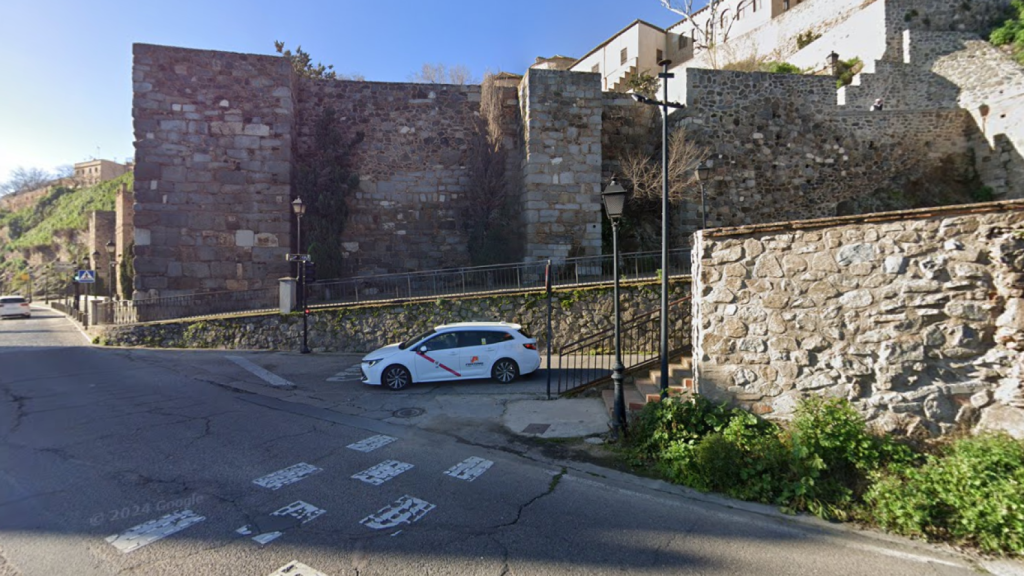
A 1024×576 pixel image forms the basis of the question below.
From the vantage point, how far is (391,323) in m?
15.3

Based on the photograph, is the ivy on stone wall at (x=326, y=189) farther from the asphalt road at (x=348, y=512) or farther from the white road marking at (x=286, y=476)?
the white road marking at (x=286, y=476)

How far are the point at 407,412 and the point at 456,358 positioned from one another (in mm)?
2160

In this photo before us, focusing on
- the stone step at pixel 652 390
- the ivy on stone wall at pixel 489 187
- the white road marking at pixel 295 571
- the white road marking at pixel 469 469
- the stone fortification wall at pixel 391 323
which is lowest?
the white road marking at pixel 469 469

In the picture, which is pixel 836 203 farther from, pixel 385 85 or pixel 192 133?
pixel 192 133

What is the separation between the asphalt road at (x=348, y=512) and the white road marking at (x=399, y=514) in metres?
0.02

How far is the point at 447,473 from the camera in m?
6.24

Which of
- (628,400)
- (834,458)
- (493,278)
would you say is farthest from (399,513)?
(493,278)

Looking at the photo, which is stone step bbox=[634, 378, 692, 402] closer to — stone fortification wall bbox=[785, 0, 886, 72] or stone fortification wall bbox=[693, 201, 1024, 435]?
stone fortification wall bbox=[693, 201, 1024, 435]

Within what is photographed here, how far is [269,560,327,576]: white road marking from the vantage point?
13.1 feet

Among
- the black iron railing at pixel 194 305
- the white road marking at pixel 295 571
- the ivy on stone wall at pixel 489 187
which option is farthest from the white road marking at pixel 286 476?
the ivy on stone wall at pixel 489 187

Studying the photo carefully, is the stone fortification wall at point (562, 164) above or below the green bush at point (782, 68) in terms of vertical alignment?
below

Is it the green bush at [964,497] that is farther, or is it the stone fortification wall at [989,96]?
the stone fortification wall at [989,96]

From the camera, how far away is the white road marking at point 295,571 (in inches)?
157

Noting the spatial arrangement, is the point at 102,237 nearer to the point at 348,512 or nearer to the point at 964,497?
the point at 348,512
